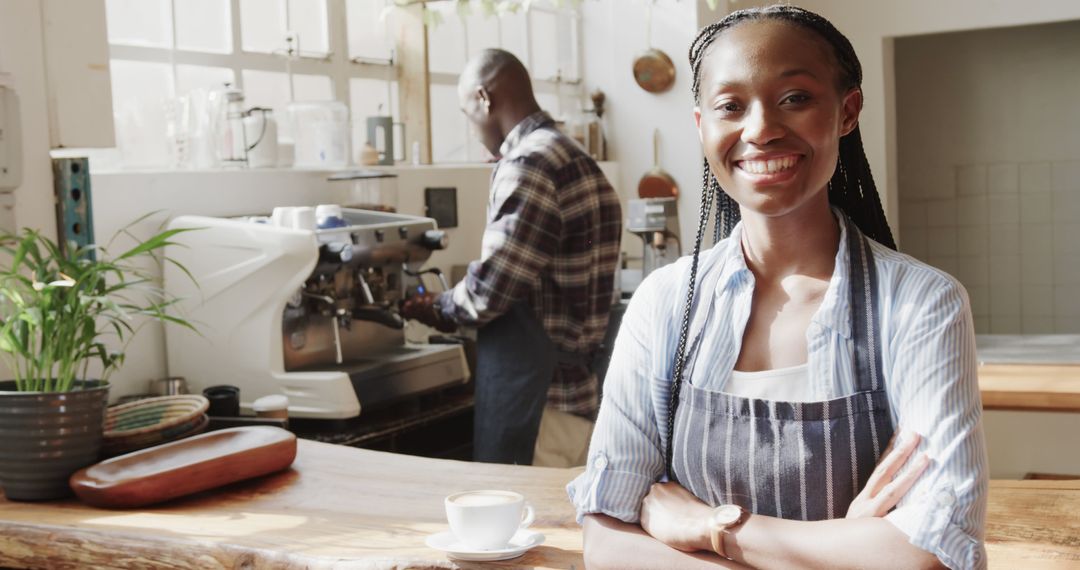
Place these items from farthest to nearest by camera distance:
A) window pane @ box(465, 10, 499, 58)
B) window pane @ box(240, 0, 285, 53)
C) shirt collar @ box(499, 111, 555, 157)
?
1. window pane @ box(465, 10, 499, 58)
2. window pane @ box(240, 0, 285, 53)
3. shirt collar @ box(499, 111, 555, 157)

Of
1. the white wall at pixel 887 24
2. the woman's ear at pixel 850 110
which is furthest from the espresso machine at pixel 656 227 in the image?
the woman's ear at pixel 850 110

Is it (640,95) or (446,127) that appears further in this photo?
(640,95)

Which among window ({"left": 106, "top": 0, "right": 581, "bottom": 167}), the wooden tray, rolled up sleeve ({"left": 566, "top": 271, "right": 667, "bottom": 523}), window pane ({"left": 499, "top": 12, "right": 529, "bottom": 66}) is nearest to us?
rolled up sleeve ({"left": 566, "top": 271, "right": 667, "bottom": 523})

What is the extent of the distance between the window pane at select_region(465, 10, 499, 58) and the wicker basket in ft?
8.78

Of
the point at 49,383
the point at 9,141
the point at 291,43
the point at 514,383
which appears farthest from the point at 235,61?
the point at 49,383

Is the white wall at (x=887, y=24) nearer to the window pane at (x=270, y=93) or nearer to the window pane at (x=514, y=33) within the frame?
the window pane at (x=514, y=33)

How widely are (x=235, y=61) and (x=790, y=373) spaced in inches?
107

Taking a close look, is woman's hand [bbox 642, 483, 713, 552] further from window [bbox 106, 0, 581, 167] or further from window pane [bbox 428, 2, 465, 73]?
window pane [bbox 428, 2, 465, 73]

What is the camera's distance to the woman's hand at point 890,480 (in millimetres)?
1230

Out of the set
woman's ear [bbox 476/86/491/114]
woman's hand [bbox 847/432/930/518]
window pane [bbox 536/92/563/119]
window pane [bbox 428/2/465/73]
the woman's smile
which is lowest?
woman's hand [bbox 847/432/930/518]

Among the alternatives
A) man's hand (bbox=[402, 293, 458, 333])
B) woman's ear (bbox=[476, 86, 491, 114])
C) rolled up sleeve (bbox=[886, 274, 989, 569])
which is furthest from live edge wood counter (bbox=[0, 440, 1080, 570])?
woman's ear (bbox=[476, 86, 491, 114])

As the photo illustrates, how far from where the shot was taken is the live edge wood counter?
5.46ft

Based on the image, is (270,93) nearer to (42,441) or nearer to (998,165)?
(42,441)

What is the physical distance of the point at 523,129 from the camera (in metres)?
3.16
